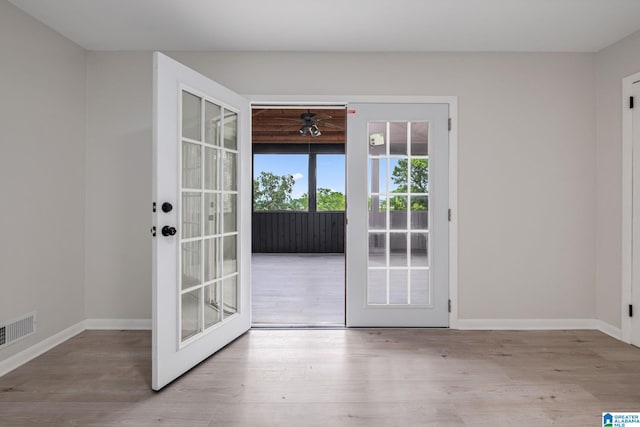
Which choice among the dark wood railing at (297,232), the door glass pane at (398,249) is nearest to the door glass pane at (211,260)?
the door glass pane at (398,249)

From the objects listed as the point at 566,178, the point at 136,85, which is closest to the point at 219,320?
the point at 136,85

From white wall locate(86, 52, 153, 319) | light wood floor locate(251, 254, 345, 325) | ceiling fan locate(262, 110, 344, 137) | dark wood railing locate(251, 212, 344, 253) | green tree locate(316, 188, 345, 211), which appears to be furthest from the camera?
green tree locate(316, 188, 345, 211)

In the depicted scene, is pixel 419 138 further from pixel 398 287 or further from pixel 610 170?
pixel 610 170

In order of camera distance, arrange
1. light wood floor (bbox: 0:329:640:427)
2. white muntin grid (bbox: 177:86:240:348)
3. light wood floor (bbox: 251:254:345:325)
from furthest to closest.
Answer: light wood floor (bbox: 251:254:345:325), white muntin grid (bbox: 177:86:240:348), light wood floor (bbox: 0:329:640:427)

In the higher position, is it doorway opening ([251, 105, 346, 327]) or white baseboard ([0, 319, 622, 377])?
doorway opening ([251, 105, 346, 327])

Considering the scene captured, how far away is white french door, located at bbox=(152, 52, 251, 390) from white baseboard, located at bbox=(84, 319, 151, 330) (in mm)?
912

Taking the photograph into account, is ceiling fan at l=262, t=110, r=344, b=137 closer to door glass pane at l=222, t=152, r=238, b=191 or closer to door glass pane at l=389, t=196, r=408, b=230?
door glass pane at l=389, t=196, r=408, b=230

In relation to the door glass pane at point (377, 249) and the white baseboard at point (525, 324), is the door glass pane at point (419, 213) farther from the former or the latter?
the white baseboard at point (525, 324)

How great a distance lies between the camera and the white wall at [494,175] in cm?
321

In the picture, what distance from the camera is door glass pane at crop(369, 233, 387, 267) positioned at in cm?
327

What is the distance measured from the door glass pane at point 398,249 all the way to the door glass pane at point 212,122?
1.72 m

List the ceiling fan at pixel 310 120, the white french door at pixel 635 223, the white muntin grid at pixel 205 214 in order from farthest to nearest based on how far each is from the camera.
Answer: the ceiling fan at pixel 310 120, the white french door at pixel 635 223, the white muntin grid at pixel 205 214

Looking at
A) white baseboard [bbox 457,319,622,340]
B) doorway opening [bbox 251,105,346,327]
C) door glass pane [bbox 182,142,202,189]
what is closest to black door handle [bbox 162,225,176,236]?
door glass pane [bbox 182,142,202,189]

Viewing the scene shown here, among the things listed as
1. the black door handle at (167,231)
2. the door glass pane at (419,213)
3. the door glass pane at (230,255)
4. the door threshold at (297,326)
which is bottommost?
the door threshold at (297,326)
